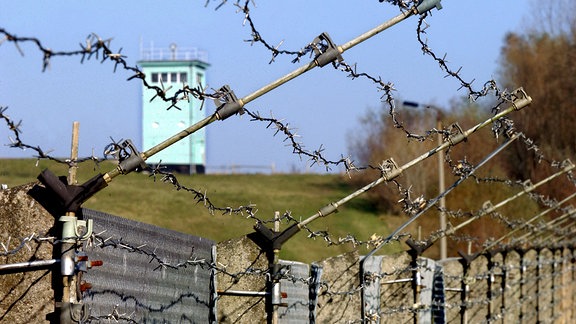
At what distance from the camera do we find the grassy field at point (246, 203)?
4681 centimetres

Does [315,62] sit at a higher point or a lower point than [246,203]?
lower

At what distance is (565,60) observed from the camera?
203 feet

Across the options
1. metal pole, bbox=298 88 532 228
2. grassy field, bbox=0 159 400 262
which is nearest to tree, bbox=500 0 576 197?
grassy field, bbox=0 159 400 262

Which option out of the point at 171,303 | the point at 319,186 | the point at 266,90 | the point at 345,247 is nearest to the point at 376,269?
the point at 171,303

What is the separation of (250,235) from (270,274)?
0.21 meters

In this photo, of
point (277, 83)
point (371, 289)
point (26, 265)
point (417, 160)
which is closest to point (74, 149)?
point (26, 265)

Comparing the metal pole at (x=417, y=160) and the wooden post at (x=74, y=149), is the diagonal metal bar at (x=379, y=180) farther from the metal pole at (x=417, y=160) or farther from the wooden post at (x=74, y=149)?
the wooden post at (x=74, y=149)

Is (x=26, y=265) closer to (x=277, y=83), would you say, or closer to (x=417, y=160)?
(x=277, y=83)

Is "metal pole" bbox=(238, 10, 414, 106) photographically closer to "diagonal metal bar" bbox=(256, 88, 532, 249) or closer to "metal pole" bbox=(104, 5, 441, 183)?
"metal pole" bbox=(104, 5, 441, 183)

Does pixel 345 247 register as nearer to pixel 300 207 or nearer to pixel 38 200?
pixel 300 207

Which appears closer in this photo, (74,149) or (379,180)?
(74,149)

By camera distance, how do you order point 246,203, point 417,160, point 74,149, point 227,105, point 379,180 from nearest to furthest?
point 74,149
point 227,105
point 379,180
point 417,160
point 246,203

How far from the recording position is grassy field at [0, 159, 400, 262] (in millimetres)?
46812

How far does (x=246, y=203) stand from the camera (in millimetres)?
44875
